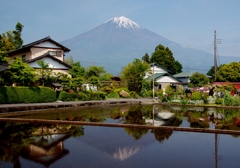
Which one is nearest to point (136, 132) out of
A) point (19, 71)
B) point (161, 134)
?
point (161, 134)

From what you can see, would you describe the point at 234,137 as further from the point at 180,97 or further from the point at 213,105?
the point at 180,97

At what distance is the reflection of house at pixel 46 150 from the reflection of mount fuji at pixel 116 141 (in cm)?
106

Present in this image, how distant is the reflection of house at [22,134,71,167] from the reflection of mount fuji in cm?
106

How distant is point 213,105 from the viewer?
79.7 ft

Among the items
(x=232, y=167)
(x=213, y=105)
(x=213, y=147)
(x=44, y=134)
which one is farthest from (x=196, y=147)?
(x=213, y=105)

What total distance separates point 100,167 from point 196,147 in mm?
3916

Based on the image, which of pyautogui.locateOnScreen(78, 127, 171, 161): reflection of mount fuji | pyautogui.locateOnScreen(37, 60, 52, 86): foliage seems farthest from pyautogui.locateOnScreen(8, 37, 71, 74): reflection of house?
pyautogui.locateOnScreen(78, 127, 171, 161): reflection of mount fuji

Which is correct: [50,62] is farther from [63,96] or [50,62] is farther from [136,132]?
[136,132]

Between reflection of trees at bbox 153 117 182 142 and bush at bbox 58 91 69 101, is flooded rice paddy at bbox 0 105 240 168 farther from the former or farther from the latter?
bush at bbox 58 91 69 101

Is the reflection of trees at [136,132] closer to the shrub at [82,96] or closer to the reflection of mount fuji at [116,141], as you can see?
the reflection of mount fuji at [116,141]

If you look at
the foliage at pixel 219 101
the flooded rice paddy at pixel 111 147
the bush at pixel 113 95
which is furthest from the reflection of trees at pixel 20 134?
the bush at pixel 113 95

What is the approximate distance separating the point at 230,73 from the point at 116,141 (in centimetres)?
3399

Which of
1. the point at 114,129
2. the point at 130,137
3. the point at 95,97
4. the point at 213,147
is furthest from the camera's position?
the point at 95,97

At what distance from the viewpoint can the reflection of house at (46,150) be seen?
7176 mm
